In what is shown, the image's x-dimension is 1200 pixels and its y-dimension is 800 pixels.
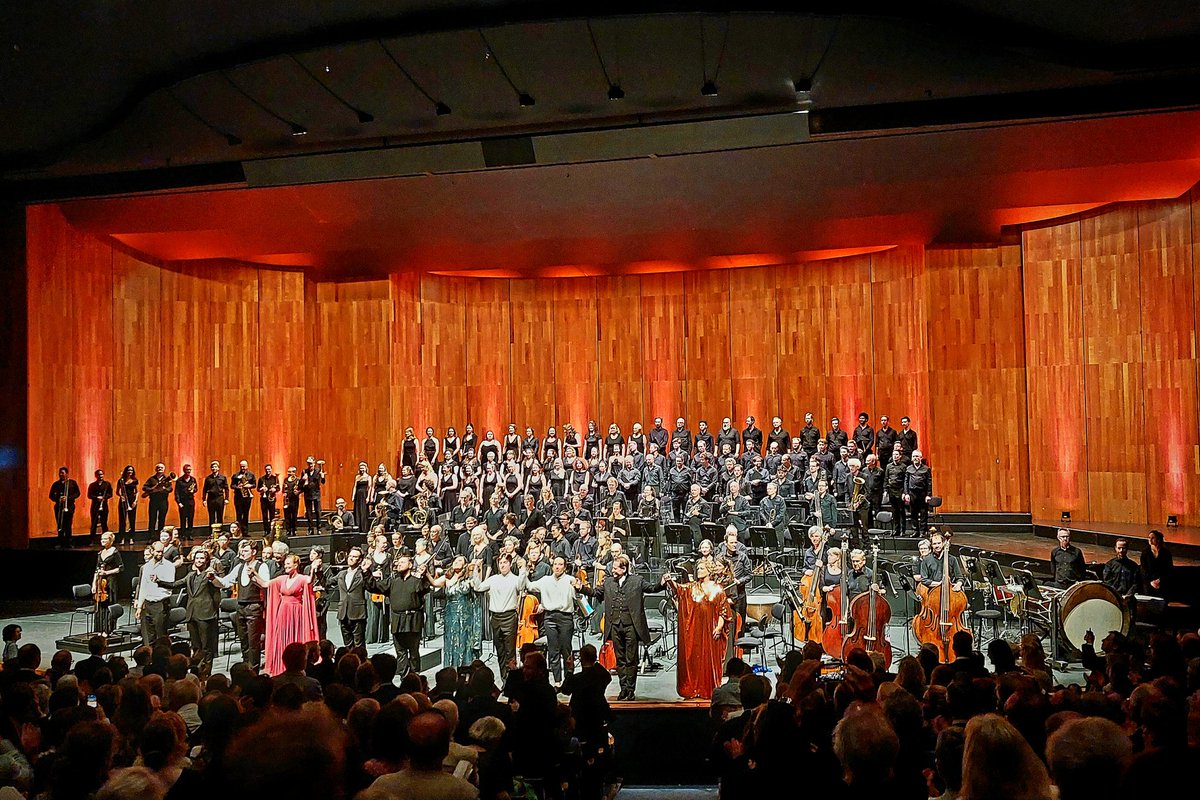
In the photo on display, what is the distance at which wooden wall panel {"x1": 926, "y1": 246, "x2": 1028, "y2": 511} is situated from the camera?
17641mm

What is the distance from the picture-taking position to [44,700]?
18.8ft

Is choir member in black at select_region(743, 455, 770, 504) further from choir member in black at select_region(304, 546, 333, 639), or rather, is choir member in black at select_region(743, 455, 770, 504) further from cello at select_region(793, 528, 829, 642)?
choir member in black at select_region(304, 546, 333, 639)

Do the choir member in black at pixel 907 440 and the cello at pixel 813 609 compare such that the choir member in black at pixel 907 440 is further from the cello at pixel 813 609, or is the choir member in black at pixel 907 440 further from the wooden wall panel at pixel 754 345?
the wooden wall panel at pixel 754 345

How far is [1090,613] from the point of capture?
30.2 ft

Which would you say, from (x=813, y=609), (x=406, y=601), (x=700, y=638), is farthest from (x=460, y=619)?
(x=813, y=609)

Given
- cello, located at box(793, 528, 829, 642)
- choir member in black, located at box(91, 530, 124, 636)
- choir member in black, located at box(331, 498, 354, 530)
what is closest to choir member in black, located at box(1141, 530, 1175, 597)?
→ cello, located at box(793, 528, 829, 642)

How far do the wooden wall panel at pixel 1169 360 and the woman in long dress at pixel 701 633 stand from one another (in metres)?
8.93

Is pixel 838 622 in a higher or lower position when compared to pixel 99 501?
lower

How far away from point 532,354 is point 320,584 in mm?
10643

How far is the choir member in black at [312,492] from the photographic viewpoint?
17.2m

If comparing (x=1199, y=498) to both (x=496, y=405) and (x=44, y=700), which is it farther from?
(x=44, y=700)

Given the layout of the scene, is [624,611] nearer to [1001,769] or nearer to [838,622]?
[838,622]

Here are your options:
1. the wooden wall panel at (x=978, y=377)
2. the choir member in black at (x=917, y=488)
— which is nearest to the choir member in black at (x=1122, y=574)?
the choir member in black at (x=917, y=488)

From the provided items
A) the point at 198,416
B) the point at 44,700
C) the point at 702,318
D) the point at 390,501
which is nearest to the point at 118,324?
the point at 198,416
